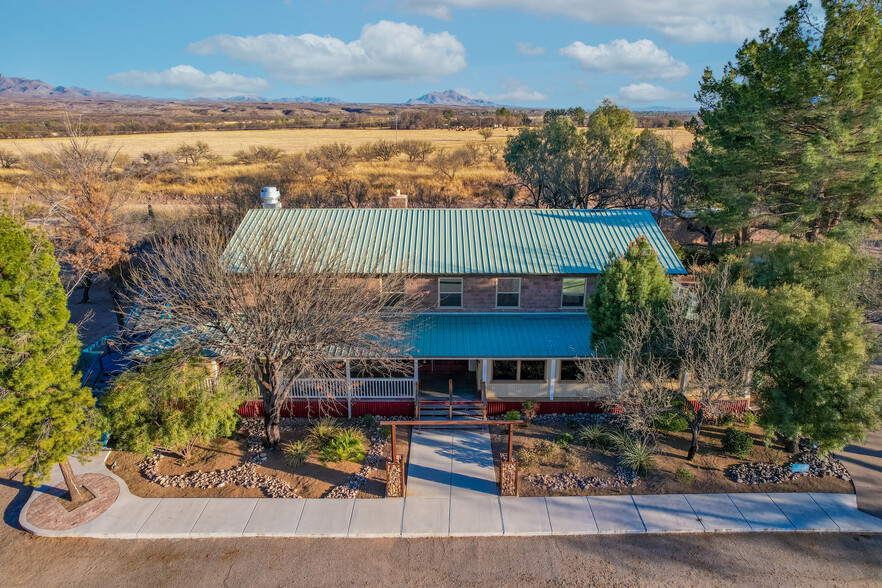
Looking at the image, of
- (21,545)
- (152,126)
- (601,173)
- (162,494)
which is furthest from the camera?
(152,126)

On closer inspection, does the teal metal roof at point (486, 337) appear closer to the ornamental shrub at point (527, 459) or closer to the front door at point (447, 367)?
the front door at point (447, 367)

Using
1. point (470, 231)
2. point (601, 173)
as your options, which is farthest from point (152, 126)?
point (470, 231)

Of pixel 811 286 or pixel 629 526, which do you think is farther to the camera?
pixel 811 286

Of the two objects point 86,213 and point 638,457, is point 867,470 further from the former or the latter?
point 86,213

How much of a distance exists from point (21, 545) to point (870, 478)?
73.6ft

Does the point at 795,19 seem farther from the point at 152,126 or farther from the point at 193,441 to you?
the point at 152,126

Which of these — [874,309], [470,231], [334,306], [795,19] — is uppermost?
[795,19]

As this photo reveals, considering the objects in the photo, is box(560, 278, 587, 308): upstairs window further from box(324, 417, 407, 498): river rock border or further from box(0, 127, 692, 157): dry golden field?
box(0, 127, 692, 157): dry golden field

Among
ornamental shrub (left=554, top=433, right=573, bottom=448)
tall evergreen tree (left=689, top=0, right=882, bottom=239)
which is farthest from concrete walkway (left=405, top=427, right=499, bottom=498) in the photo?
tall evergreen tree (left=689, top=0, right=882, bottom=239)

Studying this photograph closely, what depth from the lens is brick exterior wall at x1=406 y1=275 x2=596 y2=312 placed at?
749 inches

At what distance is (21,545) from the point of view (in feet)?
40.9

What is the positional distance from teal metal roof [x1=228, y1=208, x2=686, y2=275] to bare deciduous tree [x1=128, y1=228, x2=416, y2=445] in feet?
7.93

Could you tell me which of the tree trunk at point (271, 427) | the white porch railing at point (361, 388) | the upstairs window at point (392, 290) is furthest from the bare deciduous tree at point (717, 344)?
the tree trunk at point (271, 427)

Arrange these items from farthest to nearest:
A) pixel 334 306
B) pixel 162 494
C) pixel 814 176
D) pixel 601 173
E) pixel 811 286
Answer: pixel 601 173 < pixel 814 176 < pixel 811 286 < pixel 334 306 < pixel 162 494
